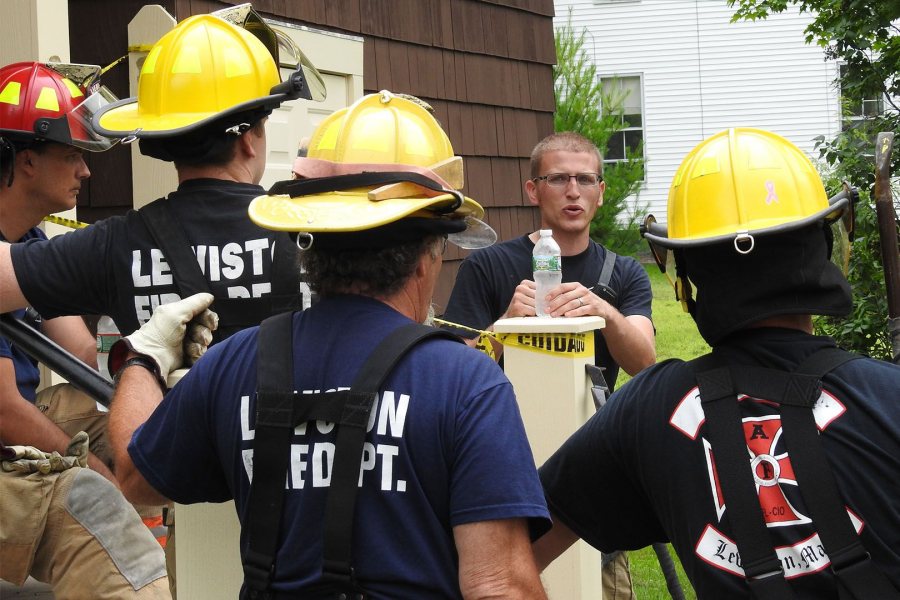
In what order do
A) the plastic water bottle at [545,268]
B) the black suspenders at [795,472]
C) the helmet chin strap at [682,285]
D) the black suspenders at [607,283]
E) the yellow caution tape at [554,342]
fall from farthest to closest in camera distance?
1. the black suspenders at [607,283]
2. the plastic water bottle at [545,268]
3. the yellow caution tape at [554,342]
4. the helmet chin strap at [682,285]
5. the black suspenders at [795,472]

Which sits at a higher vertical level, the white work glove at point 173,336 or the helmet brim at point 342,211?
the helmet brim at point 342,211

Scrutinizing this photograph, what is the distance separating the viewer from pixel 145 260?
271 centimetres

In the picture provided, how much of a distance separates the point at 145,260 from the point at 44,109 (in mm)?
1174

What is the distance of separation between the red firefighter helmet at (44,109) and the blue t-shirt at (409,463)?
6.13ft

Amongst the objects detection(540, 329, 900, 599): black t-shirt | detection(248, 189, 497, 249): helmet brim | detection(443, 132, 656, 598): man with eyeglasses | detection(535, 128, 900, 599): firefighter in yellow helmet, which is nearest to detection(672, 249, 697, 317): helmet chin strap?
detection(535, 128, 900, 599): firefighter in yellow helmet

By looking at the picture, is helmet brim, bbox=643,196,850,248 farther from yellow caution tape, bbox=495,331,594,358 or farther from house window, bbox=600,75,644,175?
house window, bbox=600,75,644,175

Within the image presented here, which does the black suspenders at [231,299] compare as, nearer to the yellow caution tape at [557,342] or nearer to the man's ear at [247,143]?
the man's ear at [247,143]

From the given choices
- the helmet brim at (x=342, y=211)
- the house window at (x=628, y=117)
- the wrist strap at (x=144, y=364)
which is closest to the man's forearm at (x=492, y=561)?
the helmet brim at (x=342, y=211)

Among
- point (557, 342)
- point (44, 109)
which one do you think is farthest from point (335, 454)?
point (44, 109)

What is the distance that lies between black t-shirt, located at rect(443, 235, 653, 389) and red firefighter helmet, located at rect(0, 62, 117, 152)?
1542 mm

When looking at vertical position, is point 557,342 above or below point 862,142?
below

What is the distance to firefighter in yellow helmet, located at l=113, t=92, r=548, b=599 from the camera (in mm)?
1821

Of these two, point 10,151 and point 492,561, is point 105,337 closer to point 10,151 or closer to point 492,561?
point 10,151

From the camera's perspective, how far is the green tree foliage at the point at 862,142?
858cm
